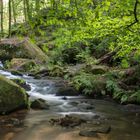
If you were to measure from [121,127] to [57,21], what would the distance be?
16.9 ft

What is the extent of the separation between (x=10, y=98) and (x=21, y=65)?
9322 mm

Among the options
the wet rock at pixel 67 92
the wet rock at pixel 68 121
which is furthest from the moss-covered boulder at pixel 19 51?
the wet rock at pixel 68 121

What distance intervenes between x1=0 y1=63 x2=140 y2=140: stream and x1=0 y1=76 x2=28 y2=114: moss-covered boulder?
0.22 meters

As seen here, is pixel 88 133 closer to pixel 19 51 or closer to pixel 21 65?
pixel 21 65

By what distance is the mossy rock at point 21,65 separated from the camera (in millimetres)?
18497

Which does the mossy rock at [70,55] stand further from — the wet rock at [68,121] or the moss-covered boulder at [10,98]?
the wet rock at [68,121]

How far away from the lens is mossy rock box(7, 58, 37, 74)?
60.7 feet

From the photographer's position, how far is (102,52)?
19.6 meters

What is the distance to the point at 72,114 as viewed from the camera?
10000mm

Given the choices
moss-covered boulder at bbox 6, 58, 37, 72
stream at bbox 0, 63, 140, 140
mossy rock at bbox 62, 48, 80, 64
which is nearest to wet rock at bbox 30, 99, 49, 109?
stream at bbox 0, 63, 140, 140

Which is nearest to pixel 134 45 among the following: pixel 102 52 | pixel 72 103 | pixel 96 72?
pixel 72 103

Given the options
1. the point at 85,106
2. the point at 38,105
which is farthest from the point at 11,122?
the point at 85,106

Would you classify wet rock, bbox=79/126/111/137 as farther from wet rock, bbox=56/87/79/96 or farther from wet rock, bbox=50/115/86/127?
wet rock, bbox=56/87/79/96

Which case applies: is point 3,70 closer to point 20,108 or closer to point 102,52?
point 102,52
